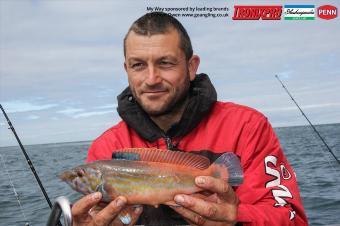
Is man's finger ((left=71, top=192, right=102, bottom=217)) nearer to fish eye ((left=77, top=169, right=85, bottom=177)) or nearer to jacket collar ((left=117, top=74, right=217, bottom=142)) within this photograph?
fish eye ((left=77, top=169, right=85, bottom=177))

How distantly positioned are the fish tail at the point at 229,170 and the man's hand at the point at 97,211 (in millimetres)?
864

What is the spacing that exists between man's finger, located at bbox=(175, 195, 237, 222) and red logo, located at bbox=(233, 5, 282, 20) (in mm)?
8098

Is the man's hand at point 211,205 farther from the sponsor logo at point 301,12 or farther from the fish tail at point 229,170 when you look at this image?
the sponsor logo at point 301,12

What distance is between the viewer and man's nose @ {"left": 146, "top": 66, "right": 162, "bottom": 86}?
4.55 m

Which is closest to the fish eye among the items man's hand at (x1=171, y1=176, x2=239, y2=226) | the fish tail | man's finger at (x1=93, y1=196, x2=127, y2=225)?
man's finger at (x1=93, y1=196, x2=127, y2=225)

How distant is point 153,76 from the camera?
14.9 feet

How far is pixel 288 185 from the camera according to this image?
4.52 m

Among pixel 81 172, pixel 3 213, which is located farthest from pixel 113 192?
pixel 3 213

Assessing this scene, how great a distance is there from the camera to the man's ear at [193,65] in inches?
201

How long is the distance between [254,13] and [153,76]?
717cm

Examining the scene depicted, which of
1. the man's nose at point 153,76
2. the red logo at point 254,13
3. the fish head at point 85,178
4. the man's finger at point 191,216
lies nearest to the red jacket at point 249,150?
the man's finger at point 191,216

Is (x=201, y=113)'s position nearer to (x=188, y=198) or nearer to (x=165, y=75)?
(x=165, y=75)

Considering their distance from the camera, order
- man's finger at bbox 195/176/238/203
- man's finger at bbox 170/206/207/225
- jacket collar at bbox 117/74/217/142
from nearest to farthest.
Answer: man's finger at bbox 195/176/238/203 → man's finger at bbox 170/206/207/225 → jacket collar at bbox 117/74/217/142

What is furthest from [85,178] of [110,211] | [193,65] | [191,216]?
[193,65]
